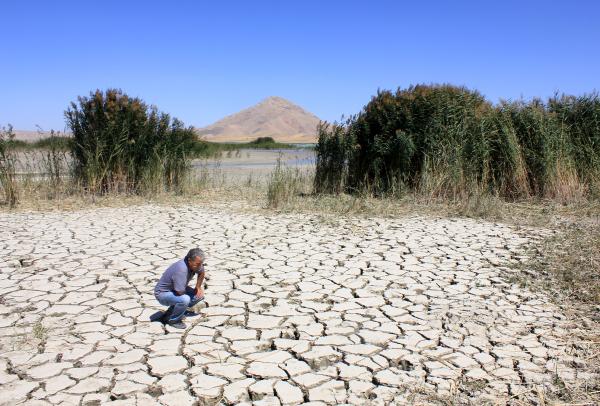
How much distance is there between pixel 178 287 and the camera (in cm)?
438

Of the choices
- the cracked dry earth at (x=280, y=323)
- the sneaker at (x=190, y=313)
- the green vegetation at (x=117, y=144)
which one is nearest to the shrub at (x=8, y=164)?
the green vegetation at (x=117, y=144)

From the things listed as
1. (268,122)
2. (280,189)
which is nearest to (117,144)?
(280,189)

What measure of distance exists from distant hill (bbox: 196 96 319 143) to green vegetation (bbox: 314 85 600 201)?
365ft

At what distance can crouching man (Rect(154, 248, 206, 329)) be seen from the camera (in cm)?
438

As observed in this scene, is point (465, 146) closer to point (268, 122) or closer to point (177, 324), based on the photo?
point (177, 324)

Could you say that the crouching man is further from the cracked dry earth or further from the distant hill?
the distant hill

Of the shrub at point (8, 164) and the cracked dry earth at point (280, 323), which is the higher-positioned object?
the shrub at point (8, 164)

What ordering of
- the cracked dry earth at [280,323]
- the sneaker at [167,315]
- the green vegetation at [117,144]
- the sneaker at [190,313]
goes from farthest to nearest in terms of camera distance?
the green vegetation at [117,144] < the sneaker at [190,313] < the sneaker at [167,315] < the cracked dry earth at [280,323]

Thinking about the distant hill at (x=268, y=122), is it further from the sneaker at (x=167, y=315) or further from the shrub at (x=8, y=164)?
the sneaker at (x=167, y=315)

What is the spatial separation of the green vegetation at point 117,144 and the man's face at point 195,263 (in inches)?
304

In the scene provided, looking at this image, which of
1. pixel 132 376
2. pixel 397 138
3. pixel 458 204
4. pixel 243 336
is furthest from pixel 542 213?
pixel 132 376

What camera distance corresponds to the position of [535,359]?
12.8 feet

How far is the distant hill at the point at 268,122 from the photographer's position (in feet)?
427

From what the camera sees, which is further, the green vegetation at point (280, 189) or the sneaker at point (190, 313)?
the green vegetation at point (280, 189)
